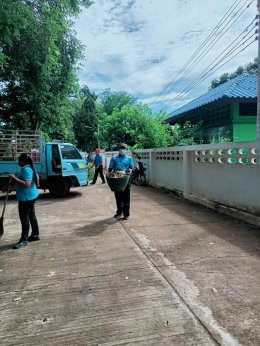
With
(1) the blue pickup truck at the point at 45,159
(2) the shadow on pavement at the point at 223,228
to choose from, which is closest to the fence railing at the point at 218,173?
(2) the shadow on pavement at the point at 223,228

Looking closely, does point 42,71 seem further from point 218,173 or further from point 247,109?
point 218,173

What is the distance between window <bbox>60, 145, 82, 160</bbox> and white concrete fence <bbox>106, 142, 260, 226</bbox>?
3.40 meters

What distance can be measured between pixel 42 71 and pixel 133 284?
14410mm

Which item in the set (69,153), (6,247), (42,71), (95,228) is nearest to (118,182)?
(95,228)

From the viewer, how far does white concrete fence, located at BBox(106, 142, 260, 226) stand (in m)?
7.18

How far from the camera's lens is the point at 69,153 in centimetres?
1270

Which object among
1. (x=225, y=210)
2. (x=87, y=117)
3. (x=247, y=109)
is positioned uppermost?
(x=87, y=117)

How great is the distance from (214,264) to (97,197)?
7.59m

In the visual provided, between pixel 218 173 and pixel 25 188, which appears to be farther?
pixel 218 173

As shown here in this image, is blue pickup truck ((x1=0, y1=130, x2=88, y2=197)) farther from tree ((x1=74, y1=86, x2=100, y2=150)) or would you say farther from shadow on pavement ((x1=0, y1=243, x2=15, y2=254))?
tree ((x1=74, y1=86, x2=100, y2=150))

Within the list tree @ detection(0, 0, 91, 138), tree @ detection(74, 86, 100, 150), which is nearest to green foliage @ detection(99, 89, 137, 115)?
tree @ detection(74, 86, 100, 150)

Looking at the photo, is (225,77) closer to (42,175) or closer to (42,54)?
(42,54)

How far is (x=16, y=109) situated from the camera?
2009 centimetres

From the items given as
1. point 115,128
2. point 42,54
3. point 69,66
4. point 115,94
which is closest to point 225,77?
point 115,94
